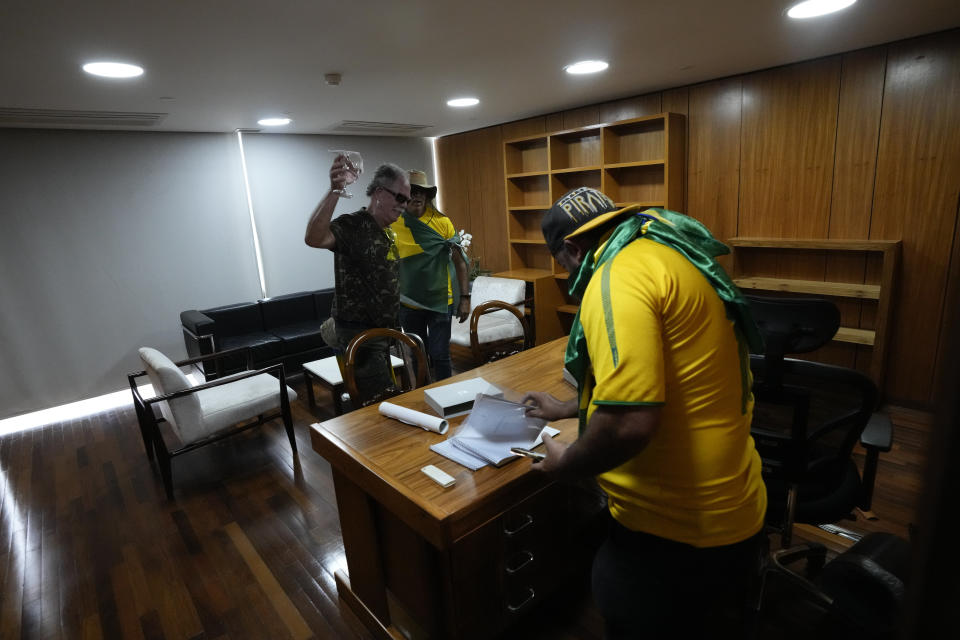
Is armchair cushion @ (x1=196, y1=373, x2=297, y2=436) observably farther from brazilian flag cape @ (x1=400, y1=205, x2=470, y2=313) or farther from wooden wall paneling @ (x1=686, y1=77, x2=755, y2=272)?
wooden wall paneling @ (x1=686, y1=77, x2=755, y2=272)

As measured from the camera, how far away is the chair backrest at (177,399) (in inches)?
107

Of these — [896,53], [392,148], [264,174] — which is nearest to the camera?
[896,53]

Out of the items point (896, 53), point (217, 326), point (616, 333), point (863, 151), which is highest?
point (896, 53)

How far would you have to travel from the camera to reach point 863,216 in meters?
3.22

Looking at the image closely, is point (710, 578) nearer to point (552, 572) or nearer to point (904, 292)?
point (552, 572)

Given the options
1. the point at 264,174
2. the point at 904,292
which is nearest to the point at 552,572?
the point at 904,292

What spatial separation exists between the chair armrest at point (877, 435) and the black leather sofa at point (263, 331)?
3854 millimetres

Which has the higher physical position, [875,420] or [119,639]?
[875,420]

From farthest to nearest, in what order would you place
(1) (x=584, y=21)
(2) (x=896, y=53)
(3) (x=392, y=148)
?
(3) (x=392, y=148), (2) (x=896, y=53), (1) (x=584, y=21)

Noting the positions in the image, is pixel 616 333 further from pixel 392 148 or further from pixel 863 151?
pixel 392 148

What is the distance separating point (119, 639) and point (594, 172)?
174 inches

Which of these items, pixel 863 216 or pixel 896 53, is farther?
pixel 863 216

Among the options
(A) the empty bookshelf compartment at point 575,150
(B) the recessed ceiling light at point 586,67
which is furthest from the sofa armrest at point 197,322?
(B) the recessed ceiling light at point 586,67

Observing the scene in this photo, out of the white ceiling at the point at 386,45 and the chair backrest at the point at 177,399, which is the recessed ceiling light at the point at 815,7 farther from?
the chair backrest at the point at 177,399
